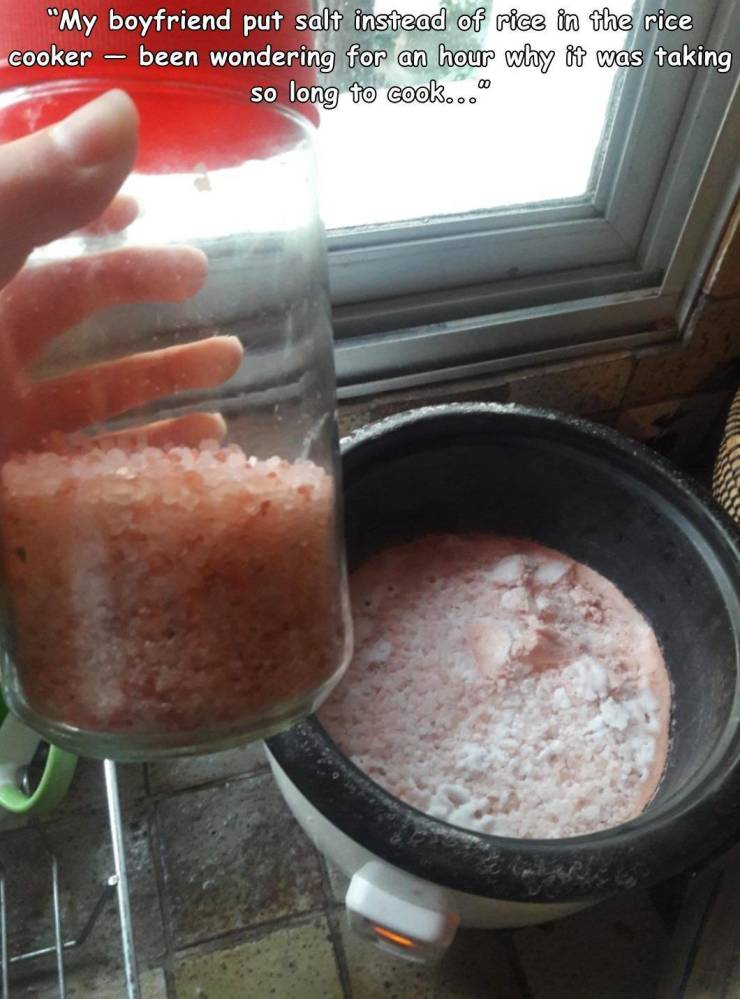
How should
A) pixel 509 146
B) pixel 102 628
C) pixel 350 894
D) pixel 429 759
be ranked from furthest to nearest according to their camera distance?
pixel 509 146 < pixel 429 759 < pixel 350 894 < pixel 102 628

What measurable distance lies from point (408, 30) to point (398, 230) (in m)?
0.17

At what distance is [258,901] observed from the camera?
68 cm

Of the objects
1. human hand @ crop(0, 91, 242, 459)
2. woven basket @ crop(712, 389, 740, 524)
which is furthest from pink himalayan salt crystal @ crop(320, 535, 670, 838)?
human hand @ crop(0, 91, 242, 459)

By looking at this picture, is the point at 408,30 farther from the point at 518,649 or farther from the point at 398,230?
the point at 518,649

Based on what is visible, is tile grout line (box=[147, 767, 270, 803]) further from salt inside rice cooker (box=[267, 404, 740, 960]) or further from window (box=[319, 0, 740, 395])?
window (box=[319, 0, 740, 395])

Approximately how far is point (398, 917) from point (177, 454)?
0.33m

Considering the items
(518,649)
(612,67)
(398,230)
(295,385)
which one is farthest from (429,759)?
(612,67)

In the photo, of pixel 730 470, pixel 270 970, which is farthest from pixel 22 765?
pixel 730 470

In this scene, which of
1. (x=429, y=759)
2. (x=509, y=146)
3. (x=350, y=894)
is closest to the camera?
(x=350, y=894)

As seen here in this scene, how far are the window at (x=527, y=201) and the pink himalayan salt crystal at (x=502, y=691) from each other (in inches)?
8.1

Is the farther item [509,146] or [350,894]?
[509,146]

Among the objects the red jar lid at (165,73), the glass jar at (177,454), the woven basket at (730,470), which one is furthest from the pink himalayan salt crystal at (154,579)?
the woven basket at (730,470)

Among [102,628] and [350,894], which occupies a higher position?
[102,628]

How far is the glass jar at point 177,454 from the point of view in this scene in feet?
1.09
